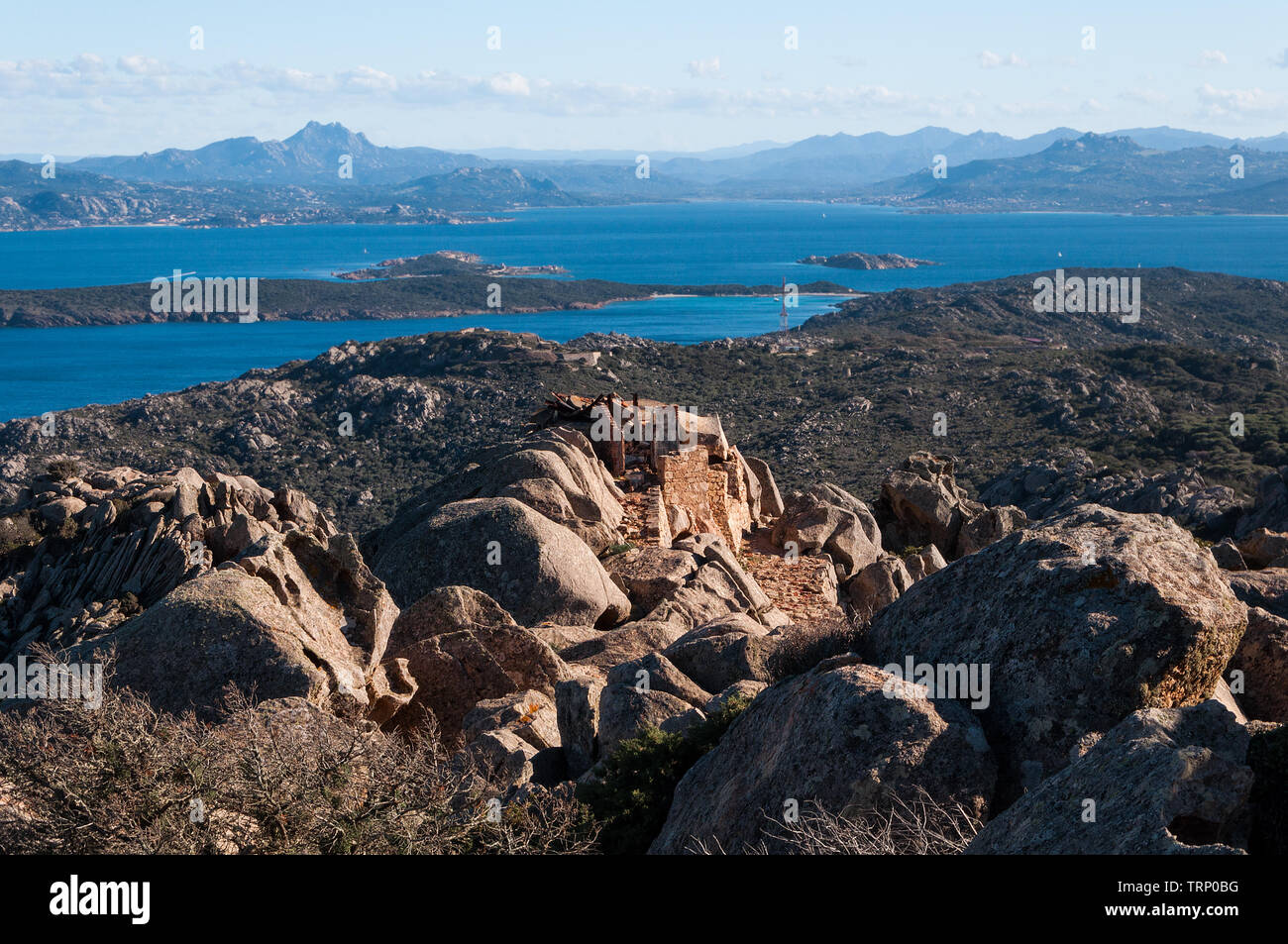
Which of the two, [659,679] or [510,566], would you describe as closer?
[659,679]

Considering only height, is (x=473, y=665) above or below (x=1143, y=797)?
below

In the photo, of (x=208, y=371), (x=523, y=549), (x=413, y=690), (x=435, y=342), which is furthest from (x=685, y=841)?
(x=208, y=371)

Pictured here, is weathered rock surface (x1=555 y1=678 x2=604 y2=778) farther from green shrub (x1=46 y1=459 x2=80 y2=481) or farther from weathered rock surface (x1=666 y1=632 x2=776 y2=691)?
green shrub (x1=46 y1=459 x2=80 y2=481)

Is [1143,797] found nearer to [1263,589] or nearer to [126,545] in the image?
[1263,589]

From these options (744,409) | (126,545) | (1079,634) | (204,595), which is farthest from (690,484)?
(744,409)

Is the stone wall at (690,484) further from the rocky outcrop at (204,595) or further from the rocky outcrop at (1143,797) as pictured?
the rocky outcrop at (1143,797)

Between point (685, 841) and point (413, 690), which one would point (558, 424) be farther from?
point (685, 841)
